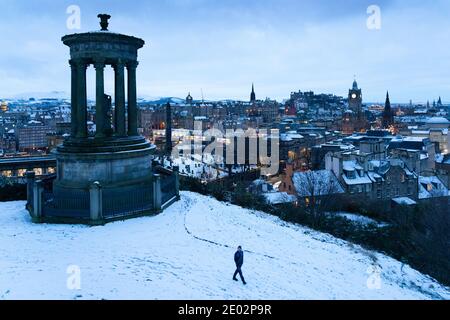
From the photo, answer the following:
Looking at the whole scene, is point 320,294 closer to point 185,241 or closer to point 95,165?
point 185,241

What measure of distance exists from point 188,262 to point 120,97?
32.4ft

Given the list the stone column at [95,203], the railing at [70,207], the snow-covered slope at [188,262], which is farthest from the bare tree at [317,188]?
the railing at [70,207]

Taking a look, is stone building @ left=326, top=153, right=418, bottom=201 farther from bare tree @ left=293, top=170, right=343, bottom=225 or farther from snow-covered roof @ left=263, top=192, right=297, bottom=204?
snow-covered roof @ left=263, top=192, right=297, bottom=204

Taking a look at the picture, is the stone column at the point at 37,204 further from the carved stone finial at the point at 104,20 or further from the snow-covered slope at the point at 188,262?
the carved stone finial at the point at 104,20

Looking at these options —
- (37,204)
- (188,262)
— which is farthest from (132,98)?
(188,262)

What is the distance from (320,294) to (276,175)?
2797 inches

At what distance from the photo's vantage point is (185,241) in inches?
588

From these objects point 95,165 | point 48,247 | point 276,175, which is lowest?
point 276,175

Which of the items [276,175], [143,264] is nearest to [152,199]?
[143,264]

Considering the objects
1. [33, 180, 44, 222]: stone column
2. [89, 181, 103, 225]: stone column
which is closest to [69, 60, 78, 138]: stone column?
[33, 180, 44, 222]: stone column

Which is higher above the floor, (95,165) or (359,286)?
(95,165)

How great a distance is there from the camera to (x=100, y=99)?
19.2 m

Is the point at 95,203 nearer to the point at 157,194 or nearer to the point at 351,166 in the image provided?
the point at 157,194
